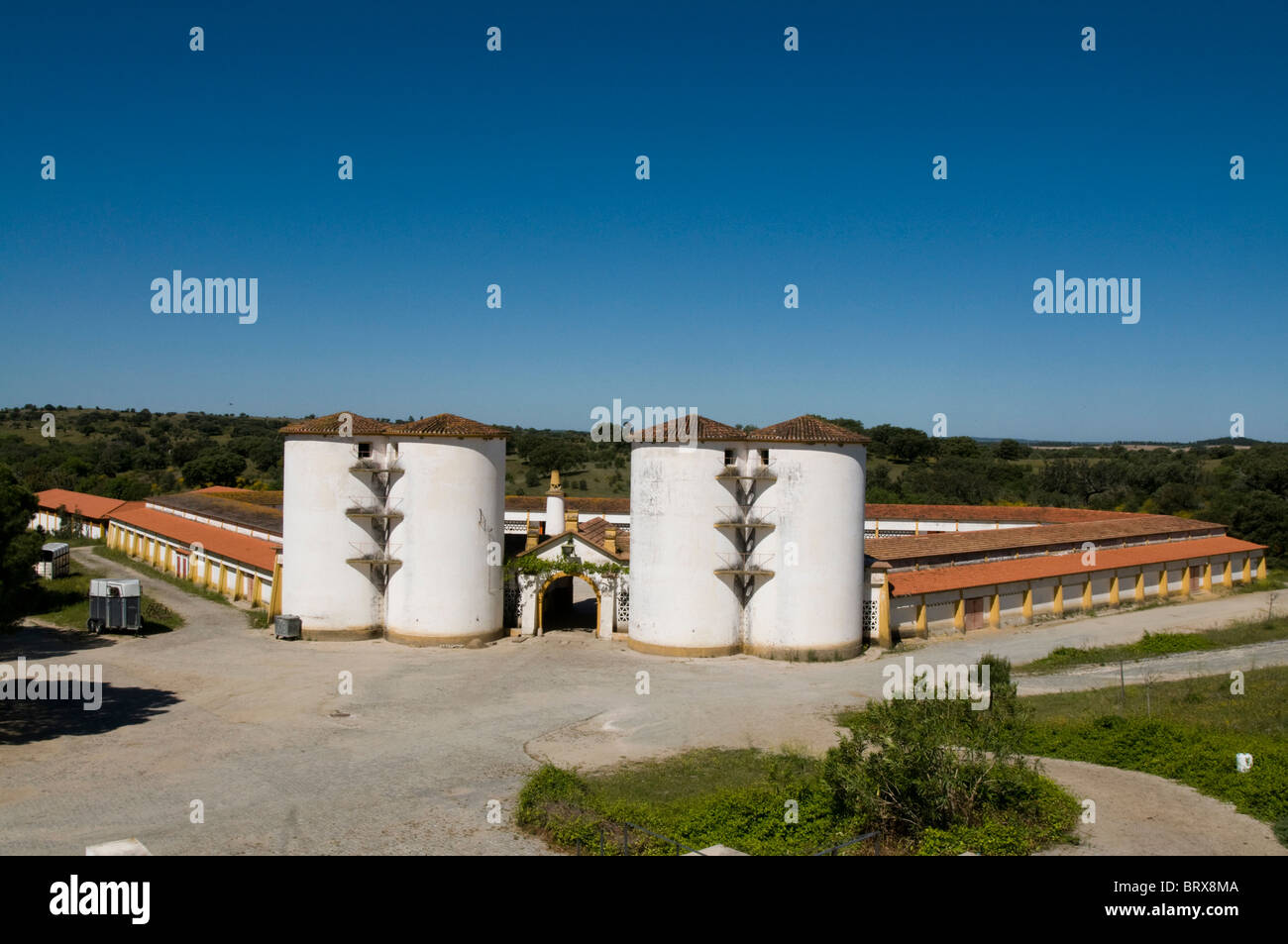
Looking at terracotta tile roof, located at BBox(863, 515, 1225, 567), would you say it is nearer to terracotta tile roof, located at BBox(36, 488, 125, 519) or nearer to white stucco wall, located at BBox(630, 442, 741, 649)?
white stucco wall, located at BBox(630, 442, 741, 649)

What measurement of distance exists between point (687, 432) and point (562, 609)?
11.3 m

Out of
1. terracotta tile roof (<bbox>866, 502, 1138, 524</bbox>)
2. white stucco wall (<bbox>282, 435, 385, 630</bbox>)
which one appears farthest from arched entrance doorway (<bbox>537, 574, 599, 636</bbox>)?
terracotta tile roof (<bbox>866, 502, 1138, 524</bbox>)

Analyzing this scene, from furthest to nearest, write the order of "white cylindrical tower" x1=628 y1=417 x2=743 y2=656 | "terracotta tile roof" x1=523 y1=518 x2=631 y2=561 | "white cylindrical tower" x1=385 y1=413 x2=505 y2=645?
"terracotta tile roof" x1=523 y1=518 x2=631 y2=561
"white cylindrical tower" x1=385 y1=413 x2=505 y2=645
"white cylindrical tower" x1=628 y1=417 x2=743 y2=656

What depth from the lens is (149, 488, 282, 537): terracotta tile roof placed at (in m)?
49.9

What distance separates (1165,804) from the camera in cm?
1725

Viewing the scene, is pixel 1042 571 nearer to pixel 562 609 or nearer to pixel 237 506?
pixel 562 609

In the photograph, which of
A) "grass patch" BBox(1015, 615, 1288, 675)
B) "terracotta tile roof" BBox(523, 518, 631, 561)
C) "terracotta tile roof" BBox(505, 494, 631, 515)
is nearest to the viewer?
"grass patch" BBox(1015, 615, 1288, 675)

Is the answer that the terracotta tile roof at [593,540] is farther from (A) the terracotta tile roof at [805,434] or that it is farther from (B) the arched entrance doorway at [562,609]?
(A) the terracotta tile roof at [805,434]

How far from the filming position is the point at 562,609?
40969mm

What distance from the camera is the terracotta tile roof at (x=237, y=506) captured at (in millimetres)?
49906

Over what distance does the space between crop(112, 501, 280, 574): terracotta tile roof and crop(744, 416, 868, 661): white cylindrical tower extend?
21144 millimetres

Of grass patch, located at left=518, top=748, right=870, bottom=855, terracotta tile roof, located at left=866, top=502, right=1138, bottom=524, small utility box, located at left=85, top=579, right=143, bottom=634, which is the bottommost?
grass patch, located at left=518, top=748, right=870, bottom=855

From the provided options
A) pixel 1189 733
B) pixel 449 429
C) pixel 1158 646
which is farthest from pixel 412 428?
pixel 1158 646

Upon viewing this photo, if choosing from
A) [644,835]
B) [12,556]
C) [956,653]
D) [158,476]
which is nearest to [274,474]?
[158,476]
